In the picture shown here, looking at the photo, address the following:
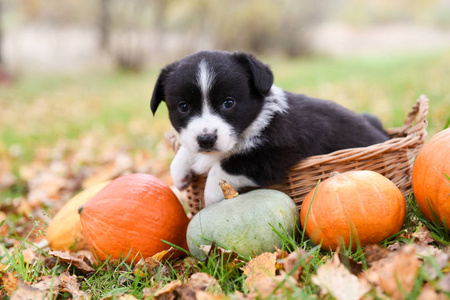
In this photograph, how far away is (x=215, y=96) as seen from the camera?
2480mm

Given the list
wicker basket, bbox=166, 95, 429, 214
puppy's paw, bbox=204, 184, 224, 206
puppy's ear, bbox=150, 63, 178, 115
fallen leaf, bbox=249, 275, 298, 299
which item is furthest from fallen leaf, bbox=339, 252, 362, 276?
puppy's ear, bbox=150, 63, 178, 115

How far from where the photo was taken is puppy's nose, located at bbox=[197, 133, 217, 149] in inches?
93.8

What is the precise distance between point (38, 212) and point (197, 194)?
1.61 meters

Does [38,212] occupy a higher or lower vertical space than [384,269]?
lower

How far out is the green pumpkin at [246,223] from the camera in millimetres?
2172

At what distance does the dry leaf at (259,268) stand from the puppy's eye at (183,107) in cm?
103

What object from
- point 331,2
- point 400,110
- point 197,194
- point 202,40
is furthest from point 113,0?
point 197,194

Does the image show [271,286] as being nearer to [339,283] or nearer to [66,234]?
[339,283]

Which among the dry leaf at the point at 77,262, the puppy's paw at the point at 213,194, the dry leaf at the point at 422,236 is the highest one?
the dry leaf at the point at 422,236

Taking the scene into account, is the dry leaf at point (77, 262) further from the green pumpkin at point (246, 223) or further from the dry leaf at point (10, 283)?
the green pumpkin at point (246, 223)

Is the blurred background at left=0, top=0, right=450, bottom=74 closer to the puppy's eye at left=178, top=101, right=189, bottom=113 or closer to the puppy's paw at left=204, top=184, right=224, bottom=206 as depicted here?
the puppy's eye at left=178, top=101, right=189, bottom=113

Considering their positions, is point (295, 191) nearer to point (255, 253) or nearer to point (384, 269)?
point (255, 253)

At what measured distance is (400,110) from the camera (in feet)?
18.5

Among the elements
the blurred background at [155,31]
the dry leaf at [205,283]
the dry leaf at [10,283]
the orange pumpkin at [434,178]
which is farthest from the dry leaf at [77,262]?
the blurred background at [155,31]
